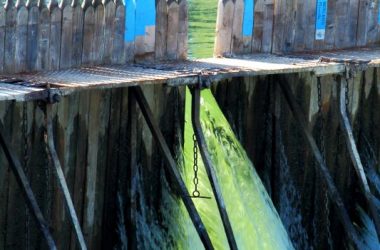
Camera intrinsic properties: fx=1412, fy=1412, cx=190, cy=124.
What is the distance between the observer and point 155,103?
14.5m

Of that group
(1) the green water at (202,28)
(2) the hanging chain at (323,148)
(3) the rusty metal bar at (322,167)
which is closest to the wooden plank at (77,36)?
(3) the rusty metal bar at (322,167)

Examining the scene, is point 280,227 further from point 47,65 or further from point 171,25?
point 47,65

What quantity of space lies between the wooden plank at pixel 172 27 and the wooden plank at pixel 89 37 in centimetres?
113

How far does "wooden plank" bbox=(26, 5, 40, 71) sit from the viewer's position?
13.0 m

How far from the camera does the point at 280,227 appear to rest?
15.4 meters

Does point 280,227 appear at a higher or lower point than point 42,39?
lower

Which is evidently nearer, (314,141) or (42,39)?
(42,39)

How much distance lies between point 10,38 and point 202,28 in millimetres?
12866

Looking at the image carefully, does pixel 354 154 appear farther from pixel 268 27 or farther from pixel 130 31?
pixel 130 31

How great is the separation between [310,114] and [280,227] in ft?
5.49

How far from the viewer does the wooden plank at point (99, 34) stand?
13.7 meters

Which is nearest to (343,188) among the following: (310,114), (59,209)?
(310,114)

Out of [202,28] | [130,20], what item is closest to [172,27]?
[130,20]

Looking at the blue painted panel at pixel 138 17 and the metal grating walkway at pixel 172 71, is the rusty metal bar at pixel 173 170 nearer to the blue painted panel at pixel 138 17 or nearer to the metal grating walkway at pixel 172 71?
the metal grating walkway at pixel 172 71
